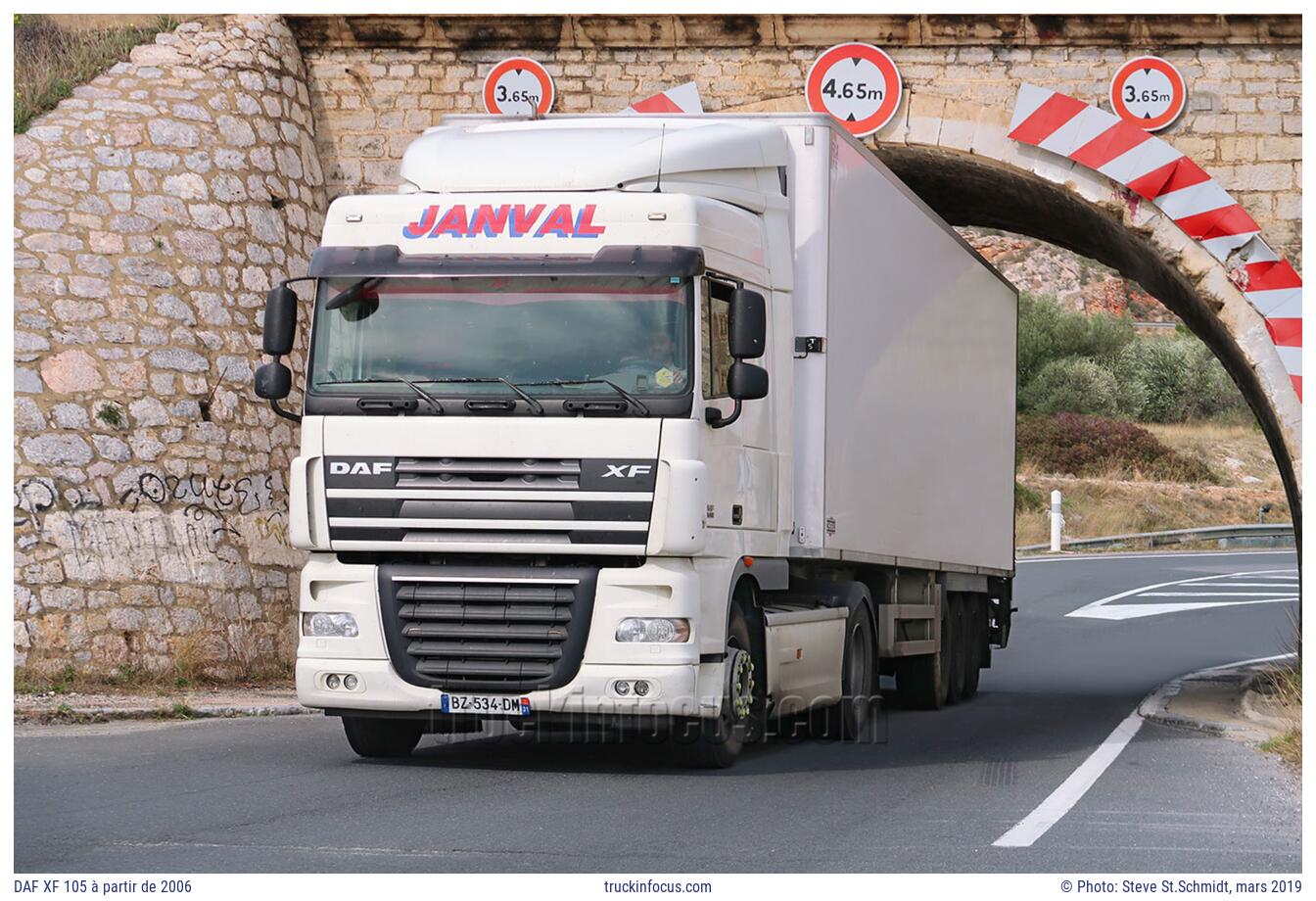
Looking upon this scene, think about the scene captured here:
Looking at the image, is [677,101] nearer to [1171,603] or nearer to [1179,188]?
[1179,188]

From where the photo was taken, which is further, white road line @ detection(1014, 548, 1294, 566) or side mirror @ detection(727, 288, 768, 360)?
white road line @ detection(1014, 548, 1294, 566)

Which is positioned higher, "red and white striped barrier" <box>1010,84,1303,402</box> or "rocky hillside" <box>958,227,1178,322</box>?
"rocky hillside" <box>958,227,1178,322</box>

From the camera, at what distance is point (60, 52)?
16.2 meters

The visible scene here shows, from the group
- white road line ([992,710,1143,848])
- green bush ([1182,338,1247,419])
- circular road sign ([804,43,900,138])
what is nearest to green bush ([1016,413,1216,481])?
green bush ([1182,338,1247,419])

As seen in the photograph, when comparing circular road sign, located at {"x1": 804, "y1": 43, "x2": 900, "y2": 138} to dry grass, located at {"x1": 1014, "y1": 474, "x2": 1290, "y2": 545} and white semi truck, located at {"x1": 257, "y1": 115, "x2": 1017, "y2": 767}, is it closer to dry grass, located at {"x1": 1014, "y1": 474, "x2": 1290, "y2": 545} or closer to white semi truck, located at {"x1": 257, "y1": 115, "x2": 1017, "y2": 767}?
white semi truck, located at {"x1": 257, "y1": 115, "x2": 1017, "y2": 767}

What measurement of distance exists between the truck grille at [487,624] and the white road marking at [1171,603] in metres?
18.8

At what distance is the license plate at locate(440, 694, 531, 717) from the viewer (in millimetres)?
10141

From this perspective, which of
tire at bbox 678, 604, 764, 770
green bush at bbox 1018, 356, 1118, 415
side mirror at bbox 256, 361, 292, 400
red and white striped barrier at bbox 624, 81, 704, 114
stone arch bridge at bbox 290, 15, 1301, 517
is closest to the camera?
tire at bbox 678, 604, 764, 770

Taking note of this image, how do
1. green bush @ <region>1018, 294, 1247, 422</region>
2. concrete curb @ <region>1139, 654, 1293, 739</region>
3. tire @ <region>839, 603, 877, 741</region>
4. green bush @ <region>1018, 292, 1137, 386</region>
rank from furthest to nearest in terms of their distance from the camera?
1. green bush @ <region>1018, 292, 1137, 386</region>
2. green bush @ <region>1018, 294, 1247, 422</region>
3. concrete curb @ <region>1139, 654, 1293, 739</region>
4. tire @ <region>839, 603, 877, 741</region>

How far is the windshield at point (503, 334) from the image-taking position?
33.1 ft

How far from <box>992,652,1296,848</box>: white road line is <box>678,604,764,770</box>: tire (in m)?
1.80

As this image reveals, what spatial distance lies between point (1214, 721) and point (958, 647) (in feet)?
11.1

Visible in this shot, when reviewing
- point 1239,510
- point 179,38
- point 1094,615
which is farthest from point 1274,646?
point 1239,510
